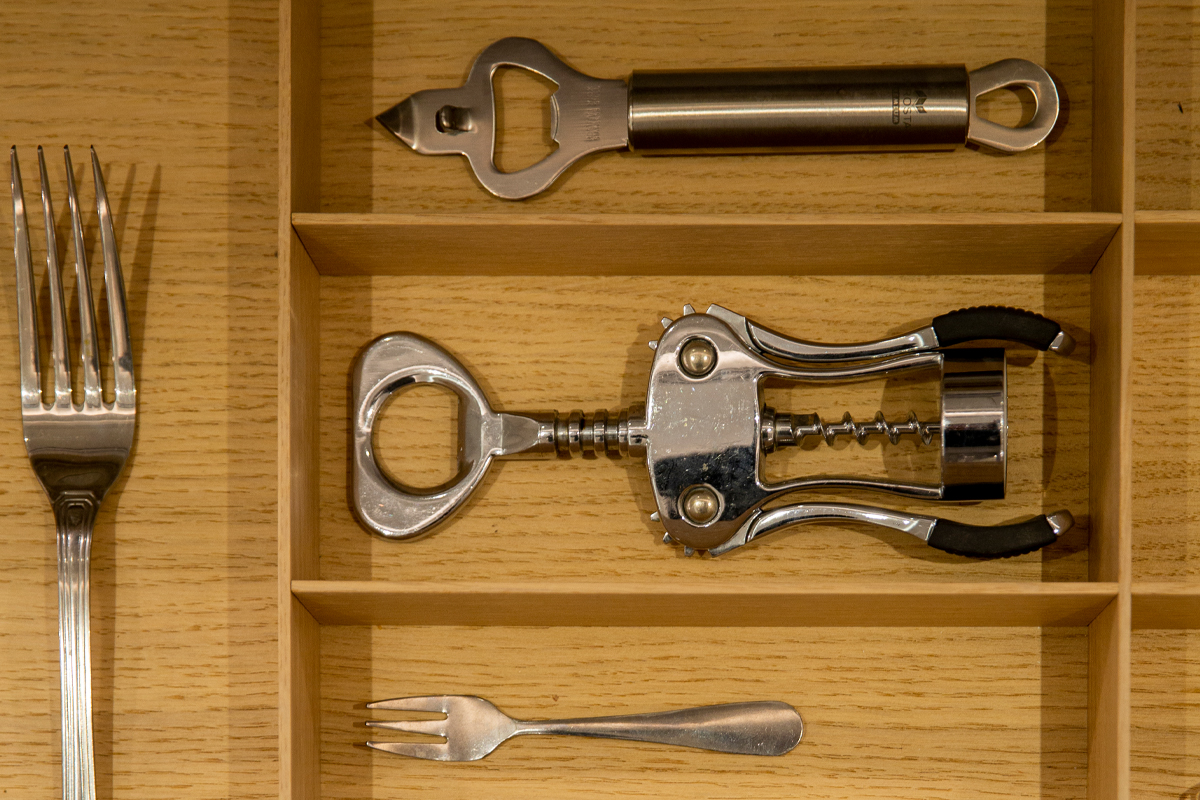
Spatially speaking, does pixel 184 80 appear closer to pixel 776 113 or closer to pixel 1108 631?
pixel 776 113

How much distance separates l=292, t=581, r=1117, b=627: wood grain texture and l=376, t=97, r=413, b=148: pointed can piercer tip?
503 mm

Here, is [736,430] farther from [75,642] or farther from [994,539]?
[75,642]

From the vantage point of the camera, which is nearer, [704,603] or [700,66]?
[704,603]

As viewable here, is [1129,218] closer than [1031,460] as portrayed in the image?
Yes

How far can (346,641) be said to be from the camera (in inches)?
46.6

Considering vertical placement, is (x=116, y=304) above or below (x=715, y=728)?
above

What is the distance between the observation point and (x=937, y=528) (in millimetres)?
1099

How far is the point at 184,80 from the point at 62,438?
43 cm

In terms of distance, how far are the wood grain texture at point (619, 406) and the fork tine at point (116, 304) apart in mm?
204

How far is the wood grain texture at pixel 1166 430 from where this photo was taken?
1.15 m

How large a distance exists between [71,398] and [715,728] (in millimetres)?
770

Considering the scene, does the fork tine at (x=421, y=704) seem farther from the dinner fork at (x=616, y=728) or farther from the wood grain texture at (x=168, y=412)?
the wood grain texture at (x=168, y=412)

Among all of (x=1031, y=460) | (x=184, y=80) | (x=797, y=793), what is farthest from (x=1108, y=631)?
(x=184, y=80)

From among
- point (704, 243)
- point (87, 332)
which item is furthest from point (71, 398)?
point (704, 243)
